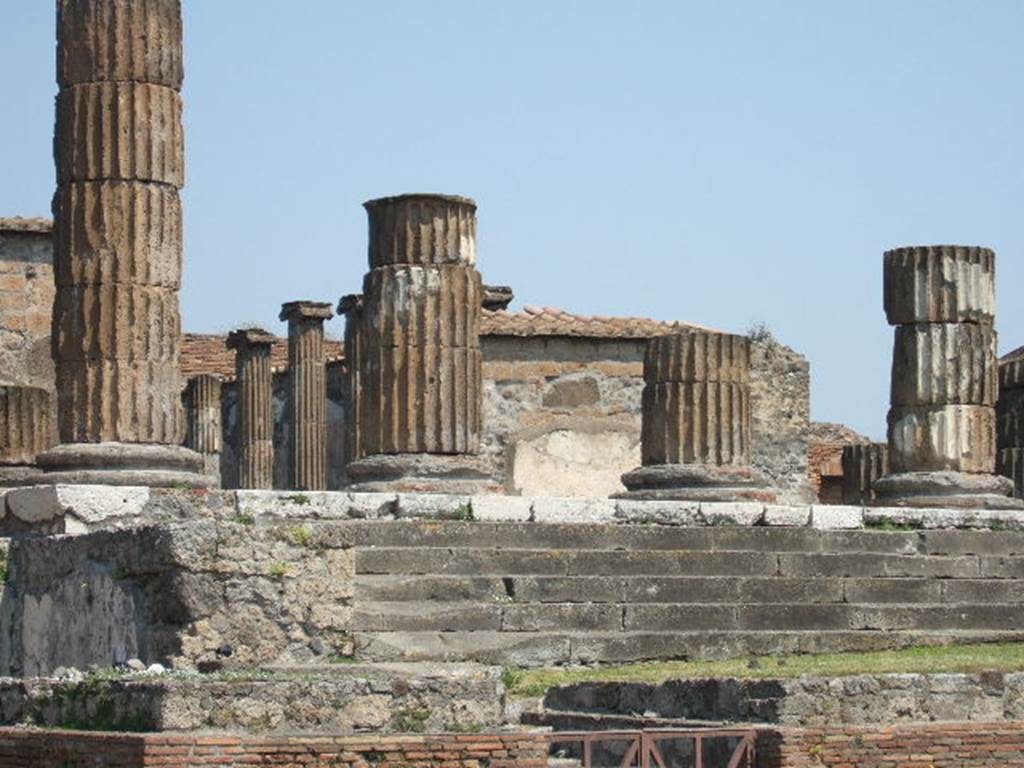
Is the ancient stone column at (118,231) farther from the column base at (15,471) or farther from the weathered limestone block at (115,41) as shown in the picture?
the column base at (15,471)

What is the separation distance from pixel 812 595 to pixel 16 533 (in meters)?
4.73

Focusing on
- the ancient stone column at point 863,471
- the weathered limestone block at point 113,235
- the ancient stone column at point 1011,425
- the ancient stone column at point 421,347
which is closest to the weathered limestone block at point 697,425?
the ancient stone column at point 421,347

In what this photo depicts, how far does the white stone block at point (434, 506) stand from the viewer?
49.1 ft

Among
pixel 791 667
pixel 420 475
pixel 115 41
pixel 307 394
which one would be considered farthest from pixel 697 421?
pixel 307 394

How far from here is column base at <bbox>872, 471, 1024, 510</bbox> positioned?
18.7 metres

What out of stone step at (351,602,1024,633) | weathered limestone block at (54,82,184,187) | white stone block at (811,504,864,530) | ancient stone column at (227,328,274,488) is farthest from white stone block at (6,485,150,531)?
ancient stone column at (227,328,274,488)

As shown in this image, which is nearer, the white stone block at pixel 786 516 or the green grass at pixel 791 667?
the green grass at pixel 791 667

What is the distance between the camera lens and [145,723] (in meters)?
9.54

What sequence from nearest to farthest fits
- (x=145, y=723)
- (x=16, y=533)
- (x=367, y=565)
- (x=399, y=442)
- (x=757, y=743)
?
(x=145, y=723) → (x=757, y=743) → (x=367, y=565) → (x=16, y=533) → (x=399, y=442)

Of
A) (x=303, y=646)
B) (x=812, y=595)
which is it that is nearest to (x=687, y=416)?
(x=812, y=595)

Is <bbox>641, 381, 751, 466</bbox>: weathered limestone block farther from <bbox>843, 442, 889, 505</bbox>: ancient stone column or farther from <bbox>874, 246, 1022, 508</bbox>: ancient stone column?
<bbox>843, 442, 889, 505</bbox>: ancient stone column

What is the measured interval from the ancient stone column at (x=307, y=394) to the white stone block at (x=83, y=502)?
10606mm

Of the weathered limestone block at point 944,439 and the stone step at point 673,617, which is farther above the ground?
the weathered limestone block at point 944,439

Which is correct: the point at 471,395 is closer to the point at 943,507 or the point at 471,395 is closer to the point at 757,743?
the point at 943,507
